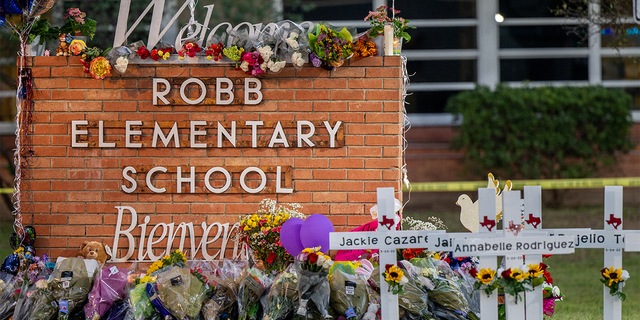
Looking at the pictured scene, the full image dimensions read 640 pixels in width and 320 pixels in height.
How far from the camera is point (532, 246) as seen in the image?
3.03 metres

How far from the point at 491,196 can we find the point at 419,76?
729 centimetres

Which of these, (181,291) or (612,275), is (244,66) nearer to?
(181,291)

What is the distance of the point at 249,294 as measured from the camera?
349 cm

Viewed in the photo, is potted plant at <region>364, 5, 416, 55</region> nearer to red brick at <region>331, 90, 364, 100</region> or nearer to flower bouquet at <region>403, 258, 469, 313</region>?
red brick at <region>331, 90, 364, 100</region>

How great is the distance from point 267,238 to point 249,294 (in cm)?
57

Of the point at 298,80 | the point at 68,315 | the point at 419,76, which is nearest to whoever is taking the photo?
the point at 68,315

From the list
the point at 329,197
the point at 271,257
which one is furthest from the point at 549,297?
the point at 271,257

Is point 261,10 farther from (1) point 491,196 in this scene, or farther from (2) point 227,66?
(1) point 491,196

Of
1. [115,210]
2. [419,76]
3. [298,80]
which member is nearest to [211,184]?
[115,210]

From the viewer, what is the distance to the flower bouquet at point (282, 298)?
3.30 metres

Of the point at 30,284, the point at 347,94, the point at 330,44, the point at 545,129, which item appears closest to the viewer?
the point at 30,284

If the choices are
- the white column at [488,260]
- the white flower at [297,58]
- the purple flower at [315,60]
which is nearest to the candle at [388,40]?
the purple flower at [315,60]

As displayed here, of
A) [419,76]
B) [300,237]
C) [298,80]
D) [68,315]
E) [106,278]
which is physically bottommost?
[68,315]

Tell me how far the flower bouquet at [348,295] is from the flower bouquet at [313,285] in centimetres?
8
